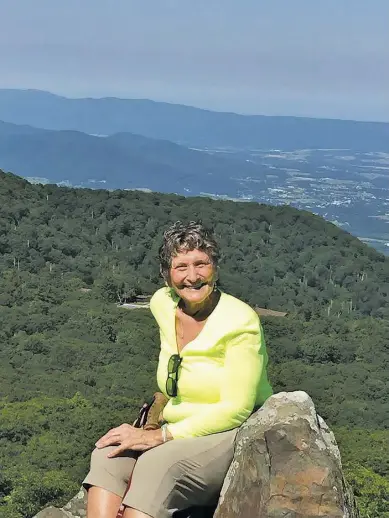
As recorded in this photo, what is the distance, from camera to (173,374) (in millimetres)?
3119

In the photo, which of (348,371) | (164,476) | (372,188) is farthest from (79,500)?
(372,188)

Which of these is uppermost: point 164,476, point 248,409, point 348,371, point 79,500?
point 248,409

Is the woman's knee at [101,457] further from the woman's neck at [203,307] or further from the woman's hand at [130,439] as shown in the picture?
the woman's neck at [203,307]

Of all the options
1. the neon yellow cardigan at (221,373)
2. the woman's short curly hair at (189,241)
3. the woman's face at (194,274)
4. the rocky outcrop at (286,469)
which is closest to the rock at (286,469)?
the rocky outcrop at (286,469)

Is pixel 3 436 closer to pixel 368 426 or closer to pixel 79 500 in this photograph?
pixel 368 426

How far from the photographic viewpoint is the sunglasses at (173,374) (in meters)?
3.11

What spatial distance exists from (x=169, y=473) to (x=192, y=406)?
0.31 m

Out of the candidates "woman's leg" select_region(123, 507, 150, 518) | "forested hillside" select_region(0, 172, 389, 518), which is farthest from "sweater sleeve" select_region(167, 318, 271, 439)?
"forested hillside" select_region(0, 172, 389, 518)

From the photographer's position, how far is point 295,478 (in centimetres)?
288

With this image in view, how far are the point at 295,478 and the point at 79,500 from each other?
155 centimetres

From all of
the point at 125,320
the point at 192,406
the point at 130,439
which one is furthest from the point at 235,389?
the point at 125,320

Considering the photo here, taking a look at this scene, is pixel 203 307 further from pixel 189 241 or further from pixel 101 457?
pixel 101 457

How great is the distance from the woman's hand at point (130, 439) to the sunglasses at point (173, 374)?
184 mm

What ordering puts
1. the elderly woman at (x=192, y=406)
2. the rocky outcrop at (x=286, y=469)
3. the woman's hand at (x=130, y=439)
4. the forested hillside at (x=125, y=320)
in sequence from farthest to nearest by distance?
the forested hillside at (x=125, y=320) < the woman's hand at (x=130, y=439) < the elderly woman at (x=192, y=406) < the rocky outcrop at (x=286, y=469)
